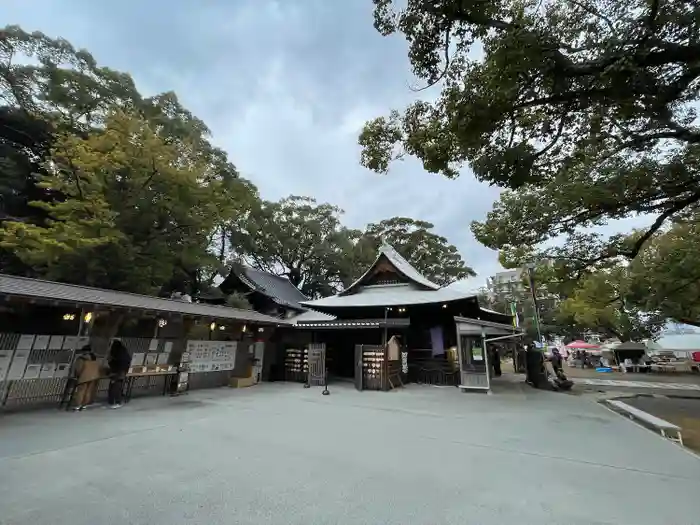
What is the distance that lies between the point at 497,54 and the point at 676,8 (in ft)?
8.05

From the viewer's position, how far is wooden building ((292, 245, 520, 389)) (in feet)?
37.2

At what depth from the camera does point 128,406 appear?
295 inches

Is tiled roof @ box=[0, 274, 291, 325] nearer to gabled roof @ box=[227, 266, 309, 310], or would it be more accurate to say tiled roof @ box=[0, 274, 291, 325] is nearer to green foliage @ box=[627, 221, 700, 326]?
gabled roof @ box=[227, 266, 309, 310]

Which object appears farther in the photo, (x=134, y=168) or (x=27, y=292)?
(x=134, y=168)

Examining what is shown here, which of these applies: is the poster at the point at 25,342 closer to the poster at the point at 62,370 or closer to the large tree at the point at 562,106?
the poster at the point at 62,370

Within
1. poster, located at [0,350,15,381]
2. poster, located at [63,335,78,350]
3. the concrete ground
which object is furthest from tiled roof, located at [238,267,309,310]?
the concrete ground

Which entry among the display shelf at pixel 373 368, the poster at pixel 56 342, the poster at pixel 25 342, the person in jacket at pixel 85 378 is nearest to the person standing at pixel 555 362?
the display shelf at pixel 373 368

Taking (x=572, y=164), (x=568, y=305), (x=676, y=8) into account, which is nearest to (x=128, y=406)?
(x=572, y=164)

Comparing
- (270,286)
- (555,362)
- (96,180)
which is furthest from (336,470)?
(270,286)

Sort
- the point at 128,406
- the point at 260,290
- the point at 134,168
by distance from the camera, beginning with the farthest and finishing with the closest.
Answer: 1. the point at 260,290
2. the point at 134,168
3. the point at 128,406

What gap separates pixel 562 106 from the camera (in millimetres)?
5738

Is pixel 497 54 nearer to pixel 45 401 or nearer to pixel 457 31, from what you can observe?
pixel 457 31

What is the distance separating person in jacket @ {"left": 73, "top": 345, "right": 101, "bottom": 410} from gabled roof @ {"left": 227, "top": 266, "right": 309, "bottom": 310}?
1147 centimetres

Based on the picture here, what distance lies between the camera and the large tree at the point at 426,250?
31.1 m
